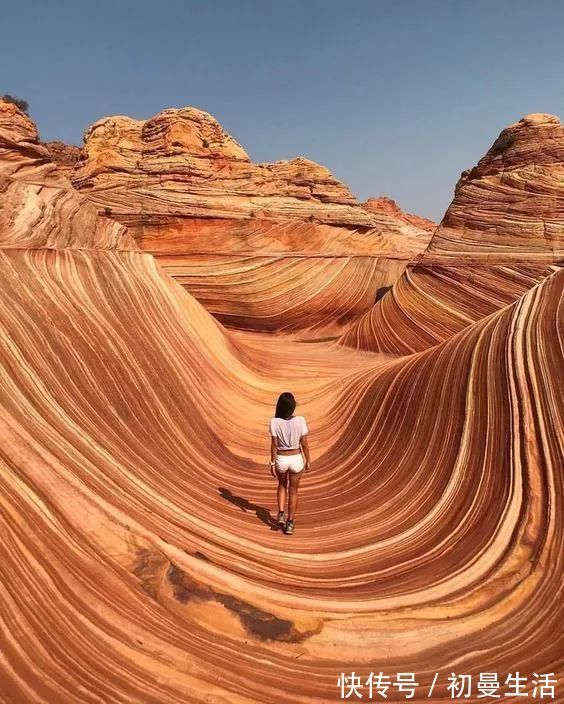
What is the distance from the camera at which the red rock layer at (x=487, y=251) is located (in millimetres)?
11109

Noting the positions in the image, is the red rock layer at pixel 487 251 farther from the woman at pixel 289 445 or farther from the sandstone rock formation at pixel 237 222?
the woman at pixel 289 445

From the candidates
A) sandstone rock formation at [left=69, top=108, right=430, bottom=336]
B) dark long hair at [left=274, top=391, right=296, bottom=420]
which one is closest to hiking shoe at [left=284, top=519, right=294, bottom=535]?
dark long hair at [left=274, top=391, right=296, bottom=420]

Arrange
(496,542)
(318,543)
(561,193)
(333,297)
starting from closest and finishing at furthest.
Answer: (496,542), (318,543), (561,193), (333,297)

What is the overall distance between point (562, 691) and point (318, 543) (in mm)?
1813

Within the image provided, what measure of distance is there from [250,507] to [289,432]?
1.01m

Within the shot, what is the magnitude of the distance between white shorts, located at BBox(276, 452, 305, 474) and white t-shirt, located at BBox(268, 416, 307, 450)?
0.07 meters

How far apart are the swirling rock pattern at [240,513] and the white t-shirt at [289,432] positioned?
698 mm

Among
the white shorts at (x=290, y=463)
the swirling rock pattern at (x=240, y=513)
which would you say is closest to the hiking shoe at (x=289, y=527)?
the swirling rock pattern at (x=240, y=513)

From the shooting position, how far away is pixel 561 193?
12.1 m

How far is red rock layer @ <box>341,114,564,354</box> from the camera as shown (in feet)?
36.4

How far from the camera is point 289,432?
13.0 ft

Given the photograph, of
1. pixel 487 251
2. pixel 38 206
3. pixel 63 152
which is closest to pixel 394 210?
pixel 63 152

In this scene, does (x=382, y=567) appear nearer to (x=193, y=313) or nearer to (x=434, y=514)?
(x=434, y=514)

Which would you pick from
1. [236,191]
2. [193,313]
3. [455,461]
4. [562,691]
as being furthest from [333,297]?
[562,691]
